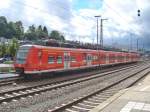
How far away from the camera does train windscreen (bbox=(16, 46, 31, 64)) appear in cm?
2428

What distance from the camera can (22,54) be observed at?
81.0ft

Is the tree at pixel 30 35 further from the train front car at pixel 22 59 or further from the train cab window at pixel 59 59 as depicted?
the train front car at pixel 22 59

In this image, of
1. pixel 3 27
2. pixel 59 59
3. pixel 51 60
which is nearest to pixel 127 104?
pixel 51 60

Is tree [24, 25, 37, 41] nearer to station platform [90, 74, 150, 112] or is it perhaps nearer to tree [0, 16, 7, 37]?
tree [0, 16, 7, 37]

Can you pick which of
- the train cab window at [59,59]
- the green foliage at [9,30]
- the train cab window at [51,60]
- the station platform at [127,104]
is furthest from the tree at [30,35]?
the station platform at [127,104]

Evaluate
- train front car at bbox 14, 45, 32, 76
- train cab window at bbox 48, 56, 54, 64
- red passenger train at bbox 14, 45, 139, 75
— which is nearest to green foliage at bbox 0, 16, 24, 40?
red passenger train at bbox 14, 45, 139, 75

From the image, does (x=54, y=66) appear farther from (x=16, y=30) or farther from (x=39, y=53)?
(x=16, y=30)

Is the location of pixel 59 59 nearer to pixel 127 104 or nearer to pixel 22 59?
pixel 22 59

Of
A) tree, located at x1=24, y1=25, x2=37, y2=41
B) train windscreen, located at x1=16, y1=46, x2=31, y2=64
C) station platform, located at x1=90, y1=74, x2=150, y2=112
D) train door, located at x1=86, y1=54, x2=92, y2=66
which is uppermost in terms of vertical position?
tree, located at x1=24, y1=25, x2=37, y2=41

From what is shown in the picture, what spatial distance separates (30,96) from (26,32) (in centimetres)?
15590

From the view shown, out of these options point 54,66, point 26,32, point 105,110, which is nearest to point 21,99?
point 105,110

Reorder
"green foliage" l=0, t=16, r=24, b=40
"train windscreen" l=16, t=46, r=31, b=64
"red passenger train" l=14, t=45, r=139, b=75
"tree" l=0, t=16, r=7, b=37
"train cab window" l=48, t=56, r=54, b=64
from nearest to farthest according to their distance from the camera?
"red passenger train" l=14, t=45, r=139, b=75, "train windscreen" l=16, t=46, r=31, b=64, "train cab window" l=48, t=56, r=54, b=64, "tree" l=0, t=16, r=7, b=37, "green foliage" l=0, t=16, r=24, b=40

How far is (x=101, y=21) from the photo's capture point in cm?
6638

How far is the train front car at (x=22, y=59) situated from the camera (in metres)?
24.0
